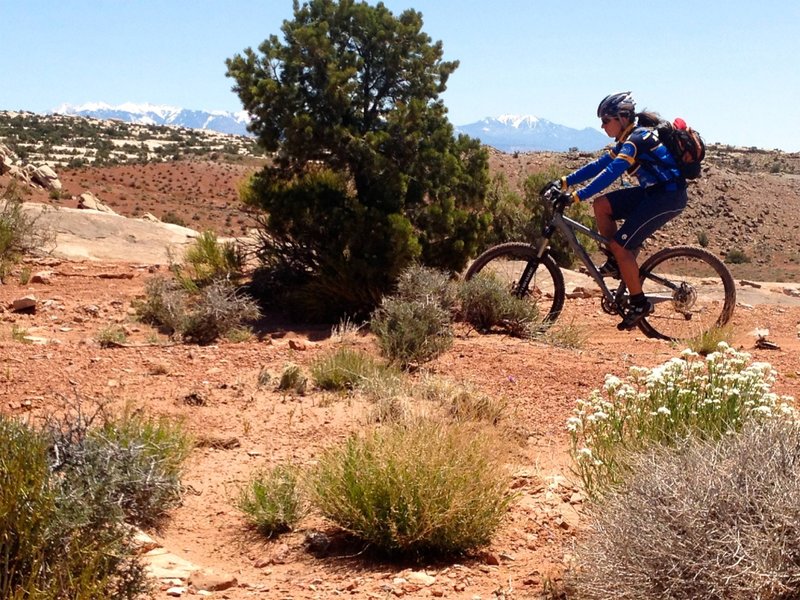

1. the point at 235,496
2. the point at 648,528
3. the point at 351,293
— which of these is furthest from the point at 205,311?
the point at 648,528

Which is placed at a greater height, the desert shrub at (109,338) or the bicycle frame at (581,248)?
the bicycle frame at (581,248)

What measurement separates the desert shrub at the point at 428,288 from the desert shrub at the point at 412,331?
458mm

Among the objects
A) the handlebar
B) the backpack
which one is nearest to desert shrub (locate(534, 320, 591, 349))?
the handlebar

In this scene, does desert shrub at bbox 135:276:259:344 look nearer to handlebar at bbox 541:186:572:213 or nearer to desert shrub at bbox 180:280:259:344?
desert shrub at bbox 180:280:259:344

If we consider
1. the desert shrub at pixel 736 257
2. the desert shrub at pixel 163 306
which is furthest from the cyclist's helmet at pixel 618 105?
the desert shrub at pixel 736 257

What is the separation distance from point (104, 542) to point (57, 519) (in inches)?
7.2

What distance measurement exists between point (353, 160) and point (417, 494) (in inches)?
280

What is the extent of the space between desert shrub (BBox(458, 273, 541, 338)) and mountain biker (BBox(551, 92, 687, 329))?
0.98 metres

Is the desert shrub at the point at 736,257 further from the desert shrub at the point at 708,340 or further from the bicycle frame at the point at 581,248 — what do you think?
the desert shrub at the point at 708,340

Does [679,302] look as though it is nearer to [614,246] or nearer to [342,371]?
[614,246]

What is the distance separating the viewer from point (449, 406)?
17.7ft

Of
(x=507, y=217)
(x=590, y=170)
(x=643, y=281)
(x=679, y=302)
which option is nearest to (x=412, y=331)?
(x=590, y=170)

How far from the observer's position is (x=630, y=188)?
792cm

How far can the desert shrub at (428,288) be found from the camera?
27.7 feet
